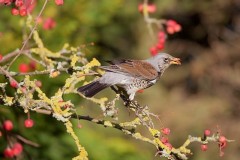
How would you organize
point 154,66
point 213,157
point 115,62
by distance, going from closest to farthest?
point 115,62, point 154,66, point 213,157

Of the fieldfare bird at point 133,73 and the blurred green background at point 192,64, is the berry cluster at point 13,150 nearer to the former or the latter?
the fieldfare bird at point 133,73

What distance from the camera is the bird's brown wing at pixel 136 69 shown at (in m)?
3.61

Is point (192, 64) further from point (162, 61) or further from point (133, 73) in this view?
point (133, 73)

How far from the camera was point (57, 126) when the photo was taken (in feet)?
15.2

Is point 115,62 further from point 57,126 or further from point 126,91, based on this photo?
point 57,126

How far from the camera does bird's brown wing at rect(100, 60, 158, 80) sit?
361 centimetres

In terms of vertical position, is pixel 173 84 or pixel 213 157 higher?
pixel 173 84

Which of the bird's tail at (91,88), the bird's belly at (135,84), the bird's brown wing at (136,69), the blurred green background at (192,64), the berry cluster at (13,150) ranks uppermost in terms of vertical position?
the blurred green background at (192,64)

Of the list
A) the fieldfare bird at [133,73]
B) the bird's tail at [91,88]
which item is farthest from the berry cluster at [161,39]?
the bird's tail at [91,88]

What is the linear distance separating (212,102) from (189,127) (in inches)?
25.5

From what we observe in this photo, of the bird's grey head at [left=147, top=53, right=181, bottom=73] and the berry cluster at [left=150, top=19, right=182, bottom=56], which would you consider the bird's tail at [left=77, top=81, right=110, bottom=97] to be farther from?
the berry cluster at [left=150, top=19, right=182, bottom=56]

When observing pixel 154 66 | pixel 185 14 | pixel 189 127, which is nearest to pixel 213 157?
pixel 189 127

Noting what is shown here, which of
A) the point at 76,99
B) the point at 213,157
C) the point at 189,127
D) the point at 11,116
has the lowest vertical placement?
the point at 11,116

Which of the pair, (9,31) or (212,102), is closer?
(9,31)
